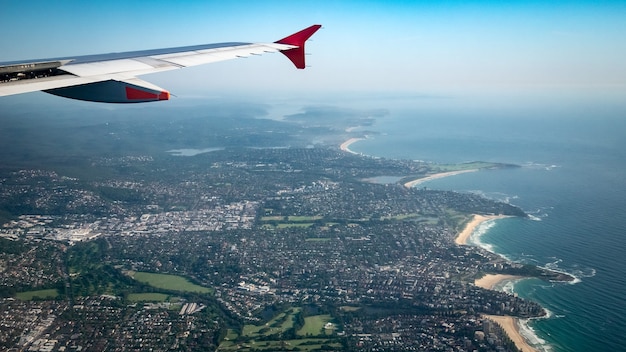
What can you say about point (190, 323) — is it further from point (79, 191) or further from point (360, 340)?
point (79, 191)

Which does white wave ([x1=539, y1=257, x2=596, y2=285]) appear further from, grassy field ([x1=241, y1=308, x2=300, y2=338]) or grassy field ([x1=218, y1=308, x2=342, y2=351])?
grassy field ([x1=241, y1=308, x2=300, y2=338])

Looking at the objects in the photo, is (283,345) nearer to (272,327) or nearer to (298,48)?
(272,327)

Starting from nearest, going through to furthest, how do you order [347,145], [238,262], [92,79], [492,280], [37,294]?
Result: [92,79], [37,294], [492,280], [238,262], [347,145]

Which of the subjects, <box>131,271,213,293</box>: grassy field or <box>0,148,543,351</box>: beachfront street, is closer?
<box>0,148,543,351</box>: beachfront street

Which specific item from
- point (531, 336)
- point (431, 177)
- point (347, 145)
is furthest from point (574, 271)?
point (347, 145)

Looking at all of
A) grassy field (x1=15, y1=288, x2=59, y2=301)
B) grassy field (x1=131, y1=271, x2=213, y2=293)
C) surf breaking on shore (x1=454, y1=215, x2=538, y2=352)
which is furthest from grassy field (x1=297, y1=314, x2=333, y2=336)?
grassy field (x1=15, y1=288, x2=59, y2=301)

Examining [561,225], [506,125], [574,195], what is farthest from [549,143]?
[561,225]

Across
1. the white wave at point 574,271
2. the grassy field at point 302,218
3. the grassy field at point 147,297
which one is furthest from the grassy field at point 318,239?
the white wave at point 574,271

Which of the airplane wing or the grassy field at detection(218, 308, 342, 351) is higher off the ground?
the airplane wing
